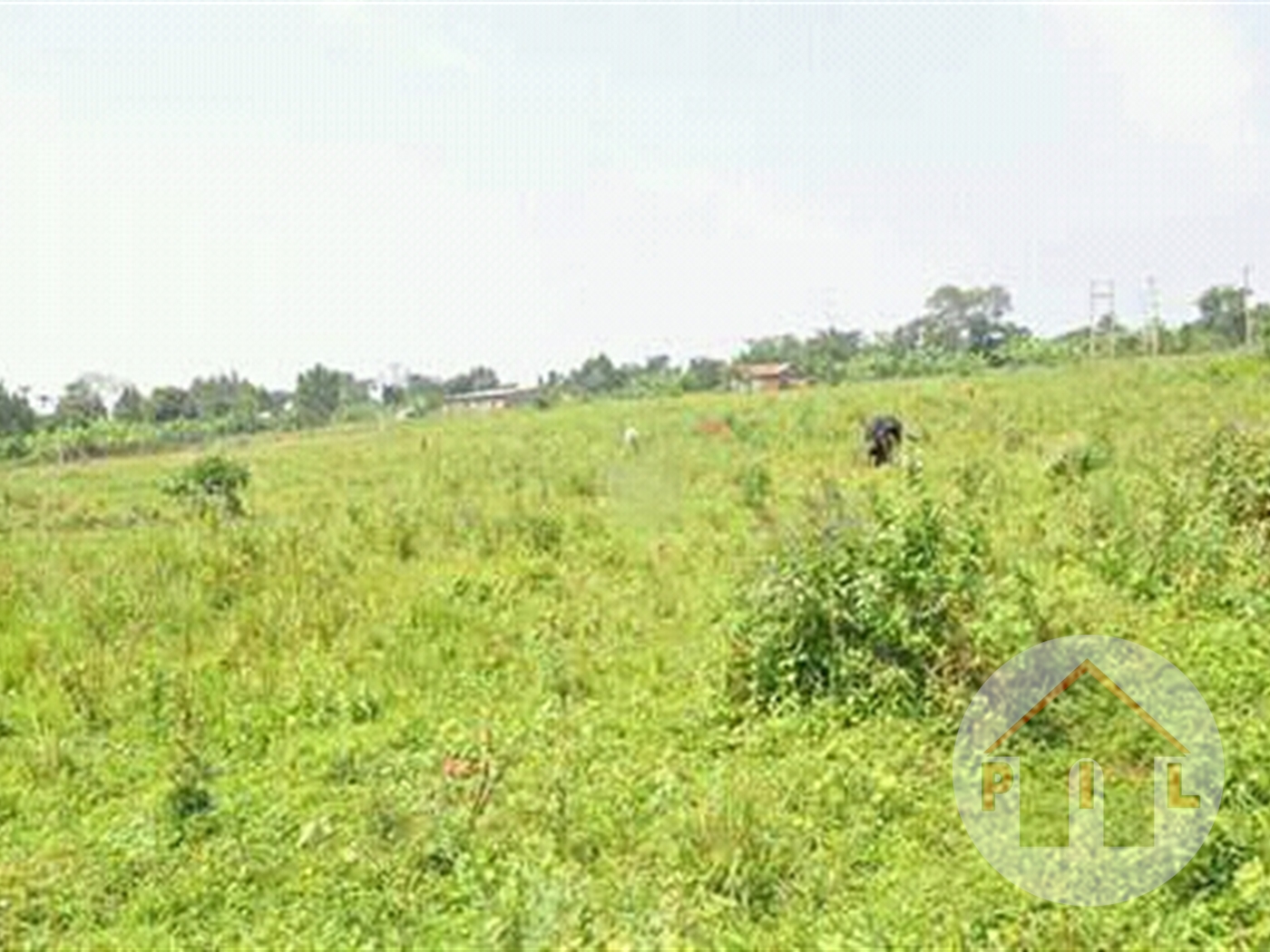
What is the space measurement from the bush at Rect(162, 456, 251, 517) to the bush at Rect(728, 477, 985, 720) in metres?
9.85

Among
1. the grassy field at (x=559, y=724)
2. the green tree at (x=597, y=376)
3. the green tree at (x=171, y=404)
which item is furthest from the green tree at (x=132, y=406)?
the grassy field at (x=559, y=724)

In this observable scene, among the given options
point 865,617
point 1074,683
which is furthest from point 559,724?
point 1074,683

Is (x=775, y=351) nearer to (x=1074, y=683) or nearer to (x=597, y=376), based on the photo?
(x=597, y=376)

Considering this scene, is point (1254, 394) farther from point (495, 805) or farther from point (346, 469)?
point (495, 805)

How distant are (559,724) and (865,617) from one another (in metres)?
1.69

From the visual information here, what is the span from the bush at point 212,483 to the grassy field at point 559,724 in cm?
307

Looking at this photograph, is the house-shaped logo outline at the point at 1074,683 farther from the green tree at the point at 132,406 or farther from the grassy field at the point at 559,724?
the green tree at the point at 132,406

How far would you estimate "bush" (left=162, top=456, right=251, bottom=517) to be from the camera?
47.4 ft

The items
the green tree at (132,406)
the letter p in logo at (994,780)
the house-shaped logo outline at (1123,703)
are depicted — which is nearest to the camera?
the house-shaped logo outline at (1123,703)

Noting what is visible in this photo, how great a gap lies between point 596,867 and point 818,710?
5.60 feet

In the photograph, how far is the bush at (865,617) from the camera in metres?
5.52

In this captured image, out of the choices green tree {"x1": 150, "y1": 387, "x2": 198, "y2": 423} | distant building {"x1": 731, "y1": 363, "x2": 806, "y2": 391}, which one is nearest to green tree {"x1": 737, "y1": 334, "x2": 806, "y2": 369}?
distant building {"x1": 731, "y1": 363, "x2": 806, "y2": 391}

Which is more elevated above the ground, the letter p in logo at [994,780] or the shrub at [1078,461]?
the shrub at [1078,461]

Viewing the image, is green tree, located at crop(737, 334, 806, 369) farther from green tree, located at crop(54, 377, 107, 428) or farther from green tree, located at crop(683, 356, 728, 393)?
Answer: green tree, located at crop(54, 377, 107, 428)
